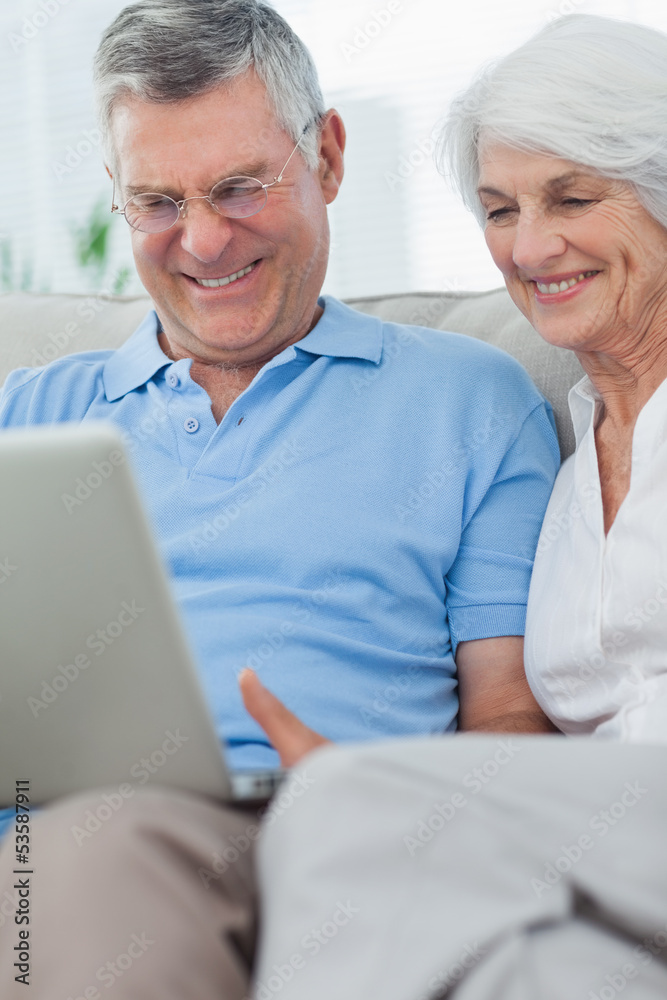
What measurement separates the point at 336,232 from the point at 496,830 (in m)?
3.28

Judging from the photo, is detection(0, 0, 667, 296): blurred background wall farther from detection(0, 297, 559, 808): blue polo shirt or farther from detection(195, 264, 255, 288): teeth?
detection(0, 297, 559, 808): blue polo shirt

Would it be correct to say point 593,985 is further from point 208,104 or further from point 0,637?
point 208,104

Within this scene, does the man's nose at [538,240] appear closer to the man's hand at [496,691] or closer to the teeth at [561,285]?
the teeth at [561,285]

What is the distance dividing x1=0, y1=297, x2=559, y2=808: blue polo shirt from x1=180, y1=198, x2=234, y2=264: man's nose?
0.18m

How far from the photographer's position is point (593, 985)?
618mm

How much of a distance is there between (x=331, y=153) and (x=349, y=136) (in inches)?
88.7

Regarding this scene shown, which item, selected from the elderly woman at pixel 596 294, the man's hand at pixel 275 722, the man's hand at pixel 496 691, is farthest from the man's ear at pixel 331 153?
the man's hand at pixel 275 722

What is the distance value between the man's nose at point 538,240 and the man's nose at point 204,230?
0.42 metres

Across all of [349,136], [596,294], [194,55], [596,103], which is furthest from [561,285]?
[349,136]

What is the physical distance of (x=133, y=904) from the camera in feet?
2.06

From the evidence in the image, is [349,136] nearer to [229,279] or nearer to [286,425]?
[229,279]

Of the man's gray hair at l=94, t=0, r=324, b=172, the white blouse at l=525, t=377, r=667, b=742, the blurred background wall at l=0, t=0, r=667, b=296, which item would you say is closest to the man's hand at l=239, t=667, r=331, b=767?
the white blouse at l=525, t=377, r=667, b=742

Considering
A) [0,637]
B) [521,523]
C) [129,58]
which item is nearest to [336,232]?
[129,58]

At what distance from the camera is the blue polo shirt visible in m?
1.17
